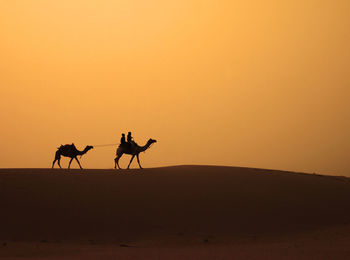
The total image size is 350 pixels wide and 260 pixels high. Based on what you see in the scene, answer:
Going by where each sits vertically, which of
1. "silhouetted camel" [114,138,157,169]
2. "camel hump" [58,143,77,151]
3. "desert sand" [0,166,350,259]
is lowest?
"desert sand" [0,166,350,259]

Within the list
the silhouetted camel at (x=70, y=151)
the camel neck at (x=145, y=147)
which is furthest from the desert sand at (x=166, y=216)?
the silhouetted camel at (x=70, y=151)

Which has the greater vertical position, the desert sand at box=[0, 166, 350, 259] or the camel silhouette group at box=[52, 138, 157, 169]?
the camel silhouette group at box=[52, 138, 157, 169]

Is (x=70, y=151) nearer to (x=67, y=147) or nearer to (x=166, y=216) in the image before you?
(x=67, y=147)

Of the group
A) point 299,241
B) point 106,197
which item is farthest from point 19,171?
point 299,241

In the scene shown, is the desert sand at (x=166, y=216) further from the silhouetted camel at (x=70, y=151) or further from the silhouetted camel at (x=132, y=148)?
the silhouetted camel at (x=70, y=151)

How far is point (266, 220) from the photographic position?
17.6 m

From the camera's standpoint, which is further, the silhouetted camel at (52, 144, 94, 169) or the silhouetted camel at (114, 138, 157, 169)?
the silhouetted camel at (52, 144, 94, 169)

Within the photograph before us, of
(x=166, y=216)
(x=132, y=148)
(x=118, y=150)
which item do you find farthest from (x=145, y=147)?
(x=166, y=216)

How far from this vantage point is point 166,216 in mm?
17281

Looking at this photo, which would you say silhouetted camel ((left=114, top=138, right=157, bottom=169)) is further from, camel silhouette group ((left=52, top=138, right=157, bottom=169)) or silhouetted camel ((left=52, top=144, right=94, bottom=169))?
silhouetted camel ((left=52, top=144, right=94, bottom=169))

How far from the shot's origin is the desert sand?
1293 cm

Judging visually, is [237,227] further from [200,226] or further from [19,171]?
[19,171]

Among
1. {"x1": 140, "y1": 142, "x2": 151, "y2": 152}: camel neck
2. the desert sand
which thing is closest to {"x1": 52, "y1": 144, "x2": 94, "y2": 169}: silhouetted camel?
{"x1": 140, "y1": 142, "x2": 151, "y2": 152}: camel neck

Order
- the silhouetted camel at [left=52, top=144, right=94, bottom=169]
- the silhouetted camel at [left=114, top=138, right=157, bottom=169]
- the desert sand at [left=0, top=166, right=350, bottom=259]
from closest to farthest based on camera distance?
the desert sand at [left=0, top=166, right=350, bottom=259]
the silhouetted camel at [left=114, top=138, right=157, bottom=169]
the silhouetted camel at [left=52, top=144, right=94, bottom=169]
